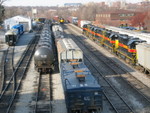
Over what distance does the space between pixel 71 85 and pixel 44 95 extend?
579 centimetres

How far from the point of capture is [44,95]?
1909 cm

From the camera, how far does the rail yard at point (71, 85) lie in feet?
45.0

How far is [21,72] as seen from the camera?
26.3m

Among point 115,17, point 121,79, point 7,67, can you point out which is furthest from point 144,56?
point 115,17

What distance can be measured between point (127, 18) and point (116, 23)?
34.7 ft

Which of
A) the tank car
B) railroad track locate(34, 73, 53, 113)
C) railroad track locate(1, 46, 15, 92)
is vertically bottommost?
railroad track locate(34, 73, 53, 113)

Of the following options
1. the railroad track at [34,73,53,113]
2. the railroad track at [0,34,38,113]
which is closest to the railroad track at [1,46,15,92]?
the railroad track at [0,34,38,113]

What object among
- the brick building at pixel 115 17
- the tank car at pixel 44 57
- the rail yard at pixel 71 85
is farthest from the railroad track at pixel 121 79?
the brick building at pixel 115 17

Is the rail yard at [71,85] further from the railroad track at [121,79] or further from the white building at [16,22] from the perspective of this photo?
the white building at [16,22]

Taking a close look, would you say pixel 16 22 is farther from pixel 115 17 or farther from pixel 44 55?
pixel 44 55

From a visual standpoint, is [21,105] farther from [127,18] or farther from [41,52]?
[127,18]

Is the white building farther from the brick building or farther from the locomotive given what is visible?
the locomotive

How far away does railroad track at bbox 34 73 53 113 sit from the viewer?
1640 cm

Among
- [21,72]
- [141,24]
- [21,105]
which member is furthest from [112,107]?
[141,24]
